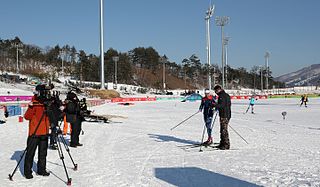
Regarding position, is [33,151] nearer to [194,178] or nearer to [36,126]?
[36,126]

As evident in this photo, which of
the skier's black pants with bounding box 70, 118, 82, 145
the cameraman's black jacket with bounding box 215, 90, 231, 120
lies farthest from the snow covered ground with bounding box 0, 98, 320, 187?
the cameraman's black jacket with bounding box 215, 90, 231, 120

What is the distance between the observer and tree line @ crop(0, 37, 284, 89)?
113 meters

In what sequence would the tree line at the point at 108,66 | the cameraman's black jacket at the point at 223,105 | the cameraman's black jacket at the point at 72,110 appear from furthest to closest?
the tree line at the point at 108,66
the cameraman's black jacket at the point at 72,110
the cameraman's black jacket at the point at 223,105

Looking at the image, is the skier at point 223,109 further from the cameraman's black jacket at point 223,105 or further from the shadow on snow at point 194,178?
the shadow on snow at point 194,178

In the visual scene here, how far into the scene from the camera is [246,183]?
657cm

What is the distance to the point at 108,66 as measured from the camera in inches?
4478

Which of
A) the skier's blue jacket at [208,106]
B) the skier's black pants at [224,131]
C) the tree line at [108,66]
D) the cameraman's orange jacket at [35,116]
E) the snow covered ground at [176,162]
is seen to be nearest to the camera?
the snow covered ground at [176,162]

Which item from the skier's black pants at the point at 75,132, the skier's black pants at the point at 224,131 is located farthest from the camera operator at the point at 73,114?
the skier's black pants at the point at 224,131

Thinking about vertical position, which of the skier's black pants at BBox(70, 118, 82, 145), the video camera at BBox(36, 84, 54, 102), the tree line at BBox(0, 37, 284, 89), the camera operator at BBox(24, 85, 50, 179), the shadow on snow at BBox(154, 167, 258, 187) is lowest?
the shadow on snow at BBox(154, 167, 258, 187)

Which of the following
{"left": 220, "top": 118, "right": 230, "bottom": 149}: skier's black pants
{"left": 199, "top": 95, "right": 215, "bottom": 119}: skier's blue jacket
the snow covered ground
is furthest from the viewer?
{"left": 199, "top": 95, "right": 215, "bottom": 119}: skier's blue jacket

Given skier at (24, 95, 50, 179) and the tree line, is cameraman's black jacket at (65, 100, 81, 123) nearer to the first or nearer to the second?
skier at (24, 95, 50, 179)

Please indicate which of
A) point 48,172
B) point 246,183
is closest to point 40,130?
point 48,172

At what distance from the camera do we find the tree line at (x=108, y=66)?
112562 mm

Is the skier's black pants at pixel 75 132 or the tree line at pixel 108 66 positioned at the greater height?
the tree line at pixel 108 66
